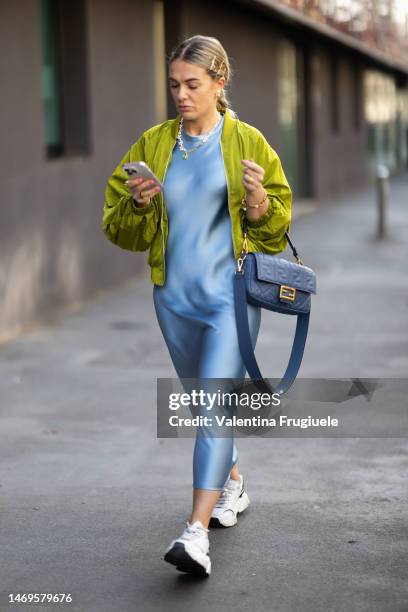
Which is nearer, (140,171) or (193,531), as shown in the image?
(140,171)

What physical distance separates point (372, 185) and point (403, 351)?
25279mm

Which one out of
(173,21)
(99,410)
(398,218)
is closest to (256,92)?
(398,218)

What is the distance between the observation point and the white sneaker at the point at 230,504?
5223 mm

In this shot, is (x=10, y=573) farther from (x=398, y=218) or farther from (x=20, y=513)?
(x=398, y=218)

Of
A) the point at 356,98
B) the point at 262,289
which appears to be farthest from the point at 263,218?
the point at 356,98

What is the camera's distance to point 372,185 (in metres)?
34.1

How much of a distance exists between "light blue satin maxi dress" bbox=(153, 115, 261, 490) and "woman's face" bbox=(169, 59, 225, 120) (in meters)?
0.14

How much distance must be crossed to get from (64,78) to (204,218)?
7854mm

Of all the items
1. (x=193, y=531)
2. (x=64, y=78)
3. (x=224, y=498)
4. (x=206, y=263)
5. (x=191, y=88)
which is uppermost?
(x=64, y=78)

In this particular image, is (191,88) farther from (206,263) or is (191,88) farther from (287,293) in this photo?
(287,293)

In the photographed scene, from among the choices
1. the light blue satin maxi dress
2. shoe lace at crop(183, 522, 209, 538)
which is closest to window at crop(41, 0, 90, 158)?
the light blue satin maxi dress

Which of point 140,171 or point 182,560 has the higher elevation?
point 140,171

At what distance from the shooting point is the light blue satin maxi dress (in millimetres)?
4680

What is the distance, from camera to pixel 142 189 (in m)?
4.47
